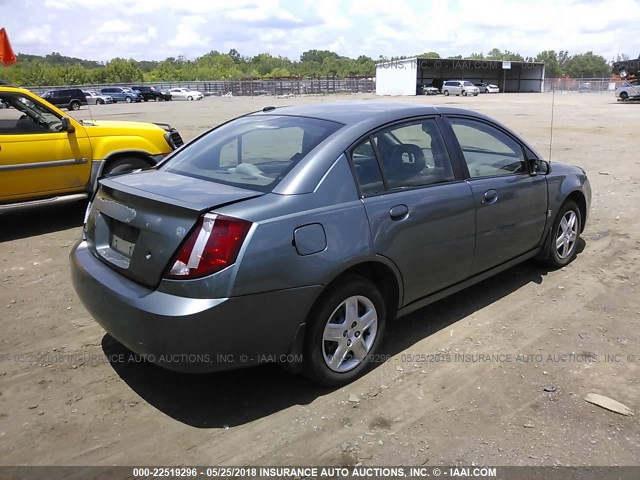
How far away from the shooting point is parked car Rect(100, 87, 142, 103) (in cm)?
5741

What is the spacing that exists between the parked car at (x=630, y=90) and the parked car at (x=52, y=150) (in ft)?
128

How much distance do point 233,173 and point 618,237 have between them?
16.4 ft

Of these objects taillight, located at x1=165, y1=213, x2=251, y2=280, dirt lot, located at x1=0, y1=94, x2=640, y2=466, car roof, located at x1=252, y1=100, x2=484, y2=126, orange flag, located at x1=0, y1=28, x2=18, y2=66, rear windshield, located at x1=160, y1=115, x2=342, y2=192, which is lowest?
dirt lot, located at x1=0, y1=94, x2=640, y2=466

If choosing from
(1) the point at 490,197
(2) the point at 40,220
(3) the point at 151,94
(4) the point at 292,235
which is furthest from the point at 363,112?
(3) the point at 151,94

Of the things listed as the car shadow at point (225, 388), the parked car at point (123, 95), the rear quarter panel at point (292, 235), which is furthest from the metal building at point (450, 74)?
the rear quarter panel at point (292, 235)

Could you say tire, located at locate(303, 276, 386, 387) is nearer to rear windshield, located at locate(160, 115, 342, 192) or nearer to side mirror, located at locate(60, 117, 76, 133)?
rear windshield, located at locate(160, 115, 342, 192)

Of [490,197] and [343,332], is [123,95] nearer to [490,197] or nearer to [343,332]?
[490,197]

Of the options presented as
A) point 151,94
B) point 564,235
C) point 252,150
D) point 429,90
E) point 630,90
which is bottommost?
point 564,235

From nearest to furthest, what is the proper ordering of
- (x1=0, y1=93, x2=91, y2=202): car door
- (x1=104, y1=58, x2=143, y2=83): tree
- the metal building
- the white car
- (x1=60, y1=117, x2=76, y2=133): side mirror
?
(x1=0, y1=93, x2=91, y2=202): car door
(x1=60, y1=117, x2=76, y2=133): side mirror
the white car
the metal building
(x1=104, y1=58, x2=143, y2=83): tree

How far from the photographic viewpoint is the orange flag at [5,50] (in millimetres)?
9984

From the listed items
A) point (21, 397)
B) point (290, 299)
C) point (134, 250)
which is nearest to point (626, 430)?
point (290, 299)

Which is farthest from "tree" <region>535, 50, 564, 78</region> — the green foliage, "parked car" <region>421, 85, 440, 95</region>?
"parked car" <region>421, 85, 440, 95</region>

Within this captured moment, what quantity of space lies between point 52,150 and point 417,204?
5.14 meters

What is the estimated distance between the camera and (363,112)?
149 inches
